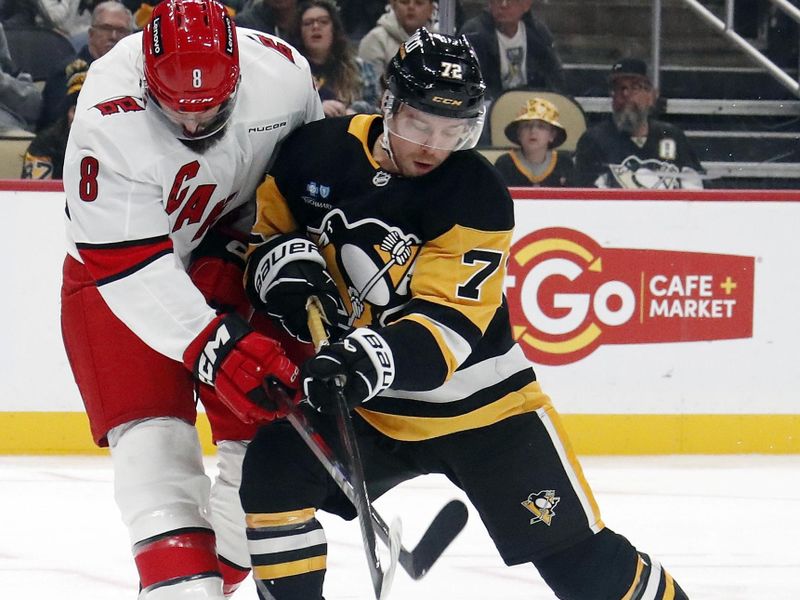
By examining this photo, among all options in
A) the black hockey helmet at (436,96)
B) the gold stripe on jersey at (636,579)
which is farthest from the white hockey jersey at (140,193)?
the gold stripe on jersey at (636,579)

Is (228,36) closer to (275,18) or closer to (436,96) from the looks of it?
(436,96)

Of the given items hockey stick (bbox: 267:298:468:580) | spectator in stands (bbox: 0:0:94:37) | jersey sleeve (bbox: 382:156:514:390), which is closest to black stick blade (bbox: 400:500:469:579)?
hockey stick (bbox: 267:298:468:580)

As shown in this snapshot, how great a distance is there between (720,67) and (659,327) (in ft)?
3.93

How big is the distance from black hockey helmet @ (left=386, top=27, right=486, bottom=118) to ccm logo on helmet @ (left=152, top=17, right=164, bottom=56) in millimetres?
358

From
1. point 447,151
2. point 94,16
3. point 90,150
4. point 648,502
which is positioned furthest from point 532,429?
point 94,16

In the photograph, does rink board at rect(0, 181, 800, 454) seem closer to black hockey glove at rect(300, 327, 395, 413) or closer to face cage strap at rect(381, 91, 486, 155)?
face cage strap at rect(381, 91, 486, 155)

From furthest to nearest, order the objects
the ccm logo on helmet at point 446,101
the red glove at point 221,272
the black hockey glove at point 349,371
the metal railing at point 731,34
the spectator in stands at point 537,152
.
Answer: the metal railing at point 731,34, the spectator in stands at point 537,152, the red glove at point 221,272, the ccm logo on helmet at point 446,101, the black hockey glove at point 349,371

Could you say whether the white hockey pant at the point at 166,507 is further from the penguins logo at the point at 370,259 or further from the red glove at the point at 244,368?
the penguins logo at the point at 370,259

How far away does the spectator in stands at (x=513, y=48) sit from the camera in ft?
15.7

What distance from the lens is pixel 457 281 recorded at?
207 centimetres

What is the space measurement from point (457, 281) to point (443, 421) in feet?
0.79

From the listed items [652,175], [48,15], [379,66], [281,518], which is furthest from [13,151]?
[281,518]

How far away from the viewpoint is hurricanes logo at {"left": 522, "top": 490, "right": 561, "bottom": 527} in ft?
6.84

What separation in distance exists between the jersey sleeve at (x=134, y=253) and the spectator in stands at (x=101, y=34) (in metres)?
2.61
